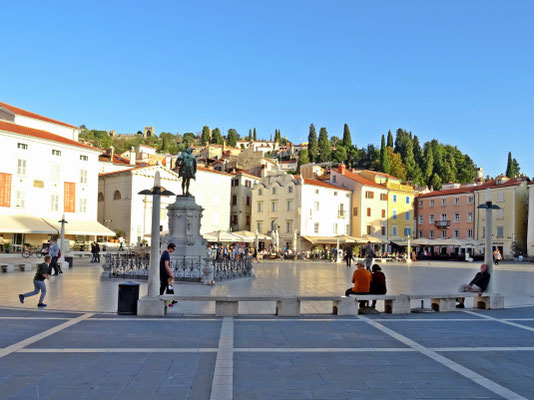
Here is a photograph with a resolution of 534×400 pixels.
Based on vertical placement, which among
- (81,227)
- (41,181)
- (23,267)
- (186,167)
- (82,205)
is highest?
(41,181)

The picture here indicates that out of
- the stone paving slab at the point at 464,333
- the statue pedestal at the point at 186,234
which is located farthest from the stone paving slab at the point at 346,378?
the statue pedestal at the point at 186,234

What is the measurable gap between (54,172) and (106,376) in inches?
1862

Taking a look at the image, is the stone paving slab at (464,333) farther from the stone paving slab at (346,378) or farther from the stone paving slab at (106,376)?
the stone paving slab at (106,376)

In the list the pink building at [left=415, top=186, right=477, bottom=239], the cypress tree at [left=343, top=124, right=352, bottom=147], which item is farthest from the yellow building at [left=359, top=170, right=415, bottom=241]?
the cypress tree at [left=343, top=124, right=352, bottom=147]

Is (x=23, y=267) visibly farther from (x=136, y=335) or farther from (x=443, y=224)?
(x=443, y=224)

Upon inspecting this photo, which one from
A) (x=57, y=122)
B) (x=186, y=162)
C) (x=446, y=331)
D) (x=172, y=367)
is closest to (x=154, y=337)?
(x=172, y=367)

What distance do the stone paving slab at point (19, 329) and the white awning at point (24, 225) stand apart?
35747 millimetres

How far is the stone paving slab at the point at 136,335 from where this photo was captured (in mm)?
8547

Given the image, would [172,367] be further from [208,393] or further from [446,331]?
[446,331]

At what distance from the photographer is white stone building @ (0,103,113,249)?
44.9m

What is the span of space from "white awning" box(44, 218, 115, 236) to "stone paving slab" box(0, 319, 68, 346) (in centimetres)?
3767

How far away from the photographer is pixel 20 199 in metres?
46.2

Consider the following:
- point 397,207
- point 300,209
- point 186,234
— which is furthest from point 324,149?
point 186,234

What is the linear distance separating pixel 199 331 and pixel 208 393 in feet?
13.5
